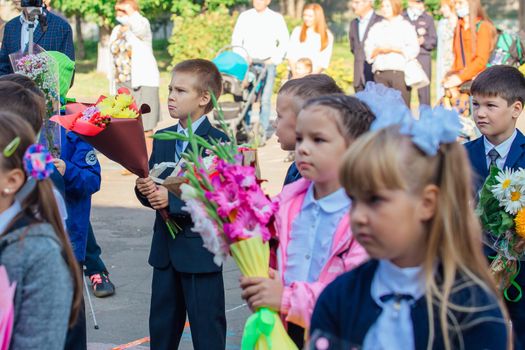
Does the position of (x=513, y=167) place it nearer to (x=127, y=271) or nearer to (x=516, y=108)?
(x=516, y=108)

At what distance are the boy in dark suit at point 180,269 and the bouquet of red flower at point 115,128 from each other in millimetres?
94

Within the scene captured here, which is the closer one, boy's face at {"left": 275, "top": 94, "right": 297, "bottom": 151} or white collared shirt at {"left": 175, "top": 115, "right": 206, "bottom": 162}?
boy's face at {"left": 275, "top": 94, "right": 297, "bottom": 151}

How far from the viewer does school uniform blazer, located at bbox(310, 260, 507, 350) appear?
2.52 m

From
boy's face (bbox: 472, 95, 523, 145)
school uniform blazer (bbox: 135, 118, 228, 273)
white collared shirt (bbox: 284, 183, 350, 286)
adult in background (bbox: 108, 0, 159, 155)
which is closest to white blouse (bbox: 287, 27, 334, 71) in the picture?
adult in background (bbox: 108, 0, 159, 155)

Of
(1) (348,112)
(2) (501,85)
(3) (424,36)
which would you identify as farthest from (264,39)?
(1) (348,112)

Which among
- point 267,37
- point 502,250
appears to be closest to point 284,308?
point 502,250

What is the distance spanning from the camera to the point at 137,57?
40.1 feet

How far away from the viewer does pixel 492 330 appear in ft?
8.28

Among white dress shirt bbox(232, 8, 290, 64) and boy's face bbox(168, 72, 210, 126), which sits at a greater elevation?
boy's face bbox(168, 72, 210, 126)

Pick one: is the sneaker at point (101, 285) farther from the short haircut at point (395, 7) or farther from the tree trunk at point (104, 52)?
the tree trunk at point (104, 52)

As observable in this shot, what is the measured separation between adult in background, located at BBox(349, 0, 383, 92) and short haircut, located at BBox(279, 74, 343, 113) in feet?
28.3

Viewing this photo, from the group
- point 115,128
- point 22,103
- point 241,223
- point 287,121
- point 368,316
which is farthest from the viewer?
point 115,128

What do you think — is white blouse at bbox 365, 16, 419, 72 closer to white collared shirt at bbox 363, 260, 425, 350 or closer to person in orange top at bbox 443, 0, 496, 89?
person in orange top at bbox 443, 0, 496, 89

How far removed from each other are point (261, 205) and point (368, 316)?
84 cm
